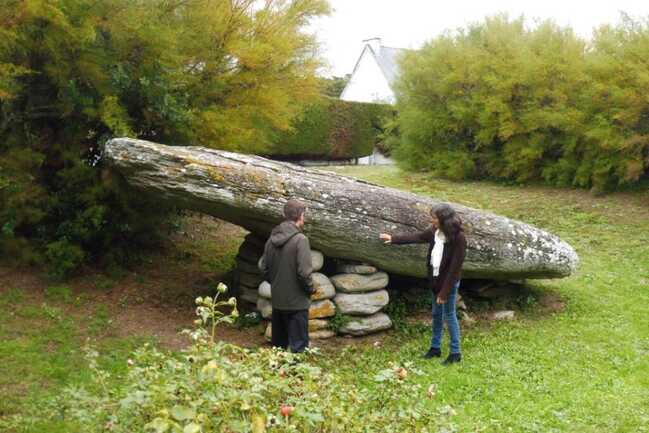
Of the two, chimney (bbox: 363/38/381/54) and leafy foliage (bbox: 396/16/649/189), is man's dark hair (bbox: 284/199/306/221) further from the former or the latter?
chimney (bbox: 363/38/381/54)

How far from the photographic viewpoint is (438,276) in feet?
24.2

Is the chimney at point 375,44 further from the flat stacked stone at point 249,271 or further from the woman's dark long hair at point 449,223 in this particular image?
the woman's dark long hair at point 449,223

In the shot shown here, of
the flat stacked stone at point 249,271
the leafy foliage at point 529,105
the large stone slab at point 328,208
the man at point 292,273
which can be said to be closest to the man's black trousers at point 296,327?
the man at point 292,273

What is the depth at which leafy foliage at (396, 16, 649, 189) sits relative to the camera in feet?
51.2

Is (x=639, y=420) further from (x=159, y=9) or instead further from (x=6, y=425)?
(x=159, y=9)

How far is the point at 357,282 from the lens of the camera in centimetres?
836

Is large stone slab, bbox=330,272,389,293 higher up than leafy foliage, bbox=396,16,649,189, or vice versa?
leafy foliage, bbox=396,16,649,189

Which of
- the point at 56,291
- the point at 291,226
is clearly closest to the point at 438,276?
the point at 291,226

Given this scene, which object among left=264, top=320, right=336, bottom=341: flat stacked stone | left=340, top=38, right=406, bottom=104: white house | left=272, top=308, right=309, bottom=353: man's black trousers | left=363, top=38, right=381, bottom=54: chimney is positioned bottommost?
left=264, top=320, right=336, bottom=341: flat stacked stone

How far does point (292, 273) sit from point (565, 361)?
3400 millimetres

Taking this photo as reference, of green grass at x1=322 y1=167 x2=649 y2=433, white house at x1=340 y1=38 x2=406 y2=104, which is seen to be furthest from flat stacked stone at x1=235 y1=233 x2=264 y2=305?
white house at x1=340 y1=38 x2=406 y2=104

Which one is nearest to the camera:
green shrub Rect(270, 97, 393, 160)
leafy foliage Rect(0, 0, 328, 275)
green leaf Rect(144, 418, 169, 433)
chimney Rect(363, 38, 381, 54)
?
green leaf Rect(144, 418, 169, 433)

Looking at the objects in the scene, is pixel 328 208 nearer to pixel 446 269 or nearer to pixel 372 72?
pixel 446 269

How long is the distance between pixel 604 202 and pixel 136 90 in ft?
38.7
